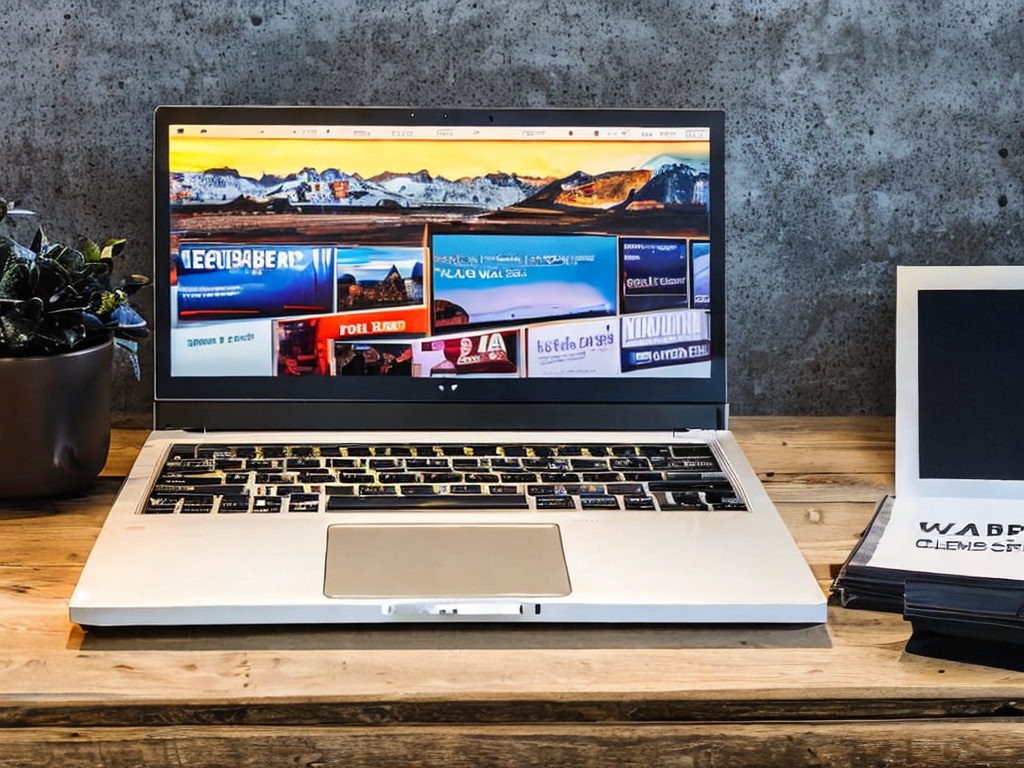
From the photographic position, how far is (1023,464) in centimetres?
105

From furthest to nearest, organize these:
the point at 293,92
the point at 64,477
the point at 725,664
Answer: the point at 293,92 < the point at 64,477 < the point at 725,664

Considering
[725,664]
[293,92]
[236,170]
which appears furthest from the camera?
[293,92]

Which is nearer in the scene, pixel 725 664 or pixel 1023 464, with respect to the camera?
pixel 725 664

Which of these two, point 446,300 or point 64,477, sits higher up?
point 446,300

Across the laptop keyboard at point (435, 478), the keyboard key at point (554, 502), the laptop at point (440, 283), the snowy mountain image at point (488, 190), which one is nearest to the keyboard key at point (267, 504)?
the laptop keyboard at point (435, 478)

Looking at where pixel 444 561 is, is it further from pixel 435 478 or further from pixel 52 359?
pixel 52 359

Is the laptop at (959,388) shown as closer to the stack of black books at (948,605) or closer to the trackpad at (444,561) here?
the stack of black books at (948,605)

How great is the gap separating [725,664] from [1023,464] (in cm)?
47

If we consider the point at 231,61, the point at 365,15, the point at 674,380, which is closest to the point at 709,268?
the point at 674,380

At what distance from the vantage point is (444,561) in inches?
33.4

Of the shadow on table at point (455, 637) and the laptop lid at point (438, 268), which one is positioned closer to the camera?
the shadow on table at point (455, 637)

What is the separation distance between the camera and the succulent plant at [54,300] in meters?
0.95

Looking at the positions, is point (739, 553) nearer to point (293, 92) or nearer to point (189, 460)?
point (189, 460)

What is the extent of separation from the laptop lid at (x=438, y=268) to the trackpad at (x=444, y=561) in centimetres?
24
